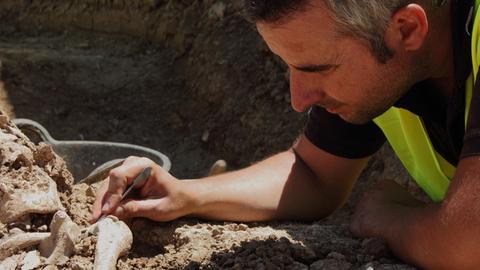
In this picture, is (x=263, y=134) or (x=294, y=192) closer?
(x=294, y=192)

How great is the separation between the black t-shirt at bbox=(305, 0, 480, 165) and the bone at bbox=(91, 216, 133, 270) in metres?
0.80

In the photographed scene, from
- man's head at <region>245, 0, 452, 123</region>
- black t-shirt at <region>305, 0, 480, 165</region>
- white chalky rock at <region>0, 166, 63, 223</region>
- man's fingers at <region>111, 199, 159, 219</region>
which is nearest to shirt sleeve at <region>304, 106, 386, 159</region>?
black t-shirt at <region>305, 0, 480, 165</region>

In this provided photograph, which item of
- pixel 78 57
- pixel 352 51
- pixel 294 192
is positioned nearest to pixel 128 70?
pixel 78 57

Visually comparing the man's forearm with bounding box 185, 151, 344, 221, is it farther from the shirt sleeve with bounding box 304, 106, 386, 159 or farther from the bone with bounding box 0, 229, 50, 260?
the bone with bounding box 0, 229, 50, 260

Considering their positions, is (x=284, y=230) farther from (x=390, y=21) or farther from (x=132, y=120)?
(x=132, y=120)

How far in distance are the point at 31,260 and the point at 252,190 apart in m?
0.81

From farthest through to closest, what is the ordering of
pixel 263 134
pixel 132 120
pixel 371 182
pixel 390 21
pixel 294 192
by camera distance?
pixel 132 120 < pixel 263 134 < pixel 371 182 < pixel 294 192 < pixel 390 21

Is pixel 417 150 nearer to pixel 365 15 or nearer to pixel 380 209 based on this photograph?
pixel 380 209

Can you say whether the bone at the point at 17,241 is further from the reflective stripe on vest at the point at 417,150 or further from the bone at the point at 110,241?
the reflective stripe on vest at the point at 417,150

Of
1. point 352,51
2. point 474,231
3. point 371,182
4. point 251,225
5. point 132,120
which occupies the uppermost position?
point 352,51

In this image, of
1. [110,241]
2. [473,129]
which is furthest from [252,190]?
[473,129]

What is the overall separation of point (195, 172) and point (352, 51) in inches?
120

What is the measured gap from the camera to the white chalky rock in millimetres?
2555

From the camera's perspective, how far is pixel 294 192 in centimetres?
309
